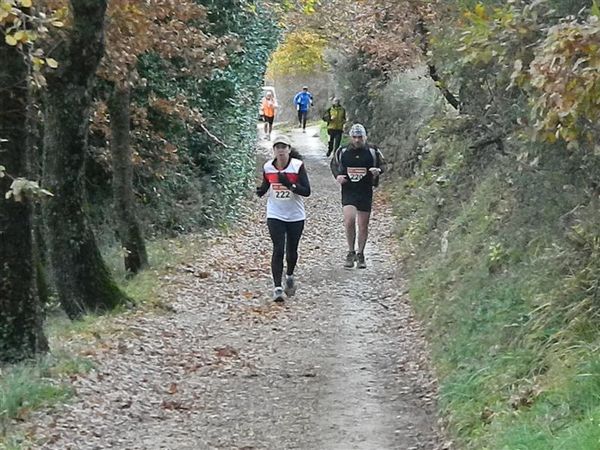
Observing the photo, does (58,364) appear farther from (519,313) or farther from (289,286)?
(289,286)

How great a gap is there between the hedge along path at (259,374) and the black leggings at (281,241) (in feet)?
1.44

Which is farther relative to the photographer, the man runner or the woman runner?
the man runner

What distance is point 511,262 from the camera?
30.9ft

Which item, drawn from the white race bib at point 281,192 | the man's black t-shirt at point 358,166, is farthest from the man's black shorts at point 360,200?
the white race bib at point 281,192

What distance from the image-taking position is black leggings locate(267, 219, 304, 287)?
41.1 feet

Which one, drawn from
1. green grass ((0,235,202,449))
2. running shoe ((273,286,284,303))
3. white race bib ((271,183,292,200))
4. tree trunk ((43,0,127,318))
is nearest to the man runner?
white race bib ((271,183,292,200))

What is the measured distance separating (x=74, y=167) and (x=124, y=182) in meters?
3.55

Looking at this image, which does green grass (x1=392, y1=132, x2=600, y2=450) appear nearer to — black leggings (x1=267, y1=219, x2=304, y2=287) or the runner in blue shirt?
black leggings (x1=267, y1=219, x2=304, y2=287)

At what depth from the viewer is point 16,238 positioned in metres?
8.60

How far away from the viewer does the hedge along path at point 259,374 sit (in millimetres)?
7488

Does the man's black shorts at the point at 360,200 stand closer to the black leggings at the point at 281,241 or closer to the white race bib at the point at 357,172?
the white race bib at the point at 357,172

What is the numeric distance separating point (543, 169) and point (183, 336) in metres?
4.19

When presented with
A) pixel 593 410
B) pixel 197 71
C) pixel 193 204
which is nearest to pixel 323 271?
pixel 197 71

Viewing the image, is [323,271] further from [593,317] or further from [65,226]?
[593,317]
